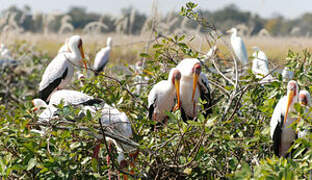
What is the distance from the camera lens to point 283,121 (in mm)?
3164

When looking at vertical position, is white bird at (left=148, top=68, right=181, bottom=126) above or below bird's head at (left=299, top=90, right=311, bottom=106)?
below

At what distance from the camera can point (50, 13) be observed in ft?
37.4

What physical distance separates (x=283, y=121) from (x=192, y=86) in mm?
1069

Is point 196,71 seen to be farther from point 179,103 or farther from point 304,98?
point 304,98

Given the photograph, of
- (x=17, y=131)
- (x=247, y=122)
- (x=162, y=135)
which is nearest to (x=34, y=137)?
(x=17, y=131)

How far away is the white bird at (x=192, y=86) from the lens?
3805 mm

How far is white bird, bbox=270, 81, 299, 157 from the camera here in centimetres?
301

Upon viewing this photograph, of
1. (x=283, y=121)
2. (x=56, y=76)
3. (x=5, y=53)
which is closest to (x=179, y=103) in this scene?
(x=283, y=121)

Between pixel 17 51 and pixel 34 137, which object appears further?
pixel 17 51

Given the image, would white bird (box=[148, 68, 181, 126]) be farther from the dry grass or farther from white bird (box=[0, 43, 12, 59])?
white bird (box=[0, 43, 12, 59])

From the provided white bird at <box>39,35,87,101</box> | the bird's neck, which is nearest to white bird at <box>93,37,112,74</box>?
the bird's neck

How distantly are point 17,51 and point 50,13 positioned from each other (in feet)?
6.07

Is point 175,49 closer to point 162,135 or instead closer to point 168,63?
point 168,63

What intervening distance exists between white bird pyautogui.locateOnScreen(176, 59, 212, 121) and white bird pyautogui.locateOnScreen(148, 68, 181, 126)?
125mm
